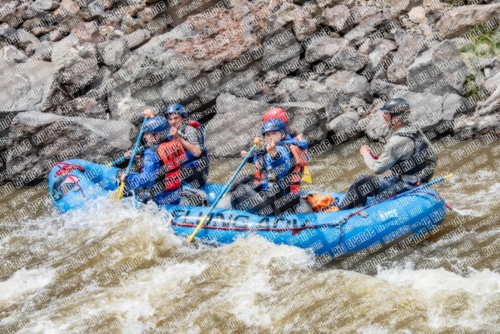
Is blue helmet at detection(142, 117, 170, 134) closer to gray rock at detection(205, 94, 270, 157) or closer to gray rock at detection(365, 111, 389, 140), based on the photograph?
gray rock at detection(205, 94, 270, 157)

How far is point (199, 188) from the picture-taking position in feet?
28.3

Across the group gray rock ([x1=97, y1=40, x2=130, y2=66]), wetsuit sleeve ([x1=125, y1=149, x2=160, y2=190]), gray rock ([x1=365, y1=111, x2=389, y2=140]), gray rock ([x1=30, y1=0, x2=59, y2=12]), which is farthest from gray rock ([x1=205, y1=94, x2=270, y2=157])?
gray rock ([x1=30, y1=0, x2=59, y2=12])

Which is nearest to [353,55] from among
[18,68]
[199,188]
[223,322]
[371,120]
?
[371,120]

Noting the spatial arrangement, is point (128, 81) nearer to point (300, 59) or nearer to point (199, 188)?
point (300, 59)

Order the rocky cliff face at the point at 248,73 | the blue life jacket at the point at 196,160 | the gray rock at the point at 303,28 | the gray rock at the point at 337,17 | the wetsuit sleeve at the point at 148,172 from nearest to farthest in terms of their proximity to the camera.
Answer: the wetsuit sleeve at the point at 148,172
the blue life jacket at the point at 196,160
the rocky cliff face at the point at 248,73
the gray rock at the point at 303,28
the gray rock at the point at 337,17

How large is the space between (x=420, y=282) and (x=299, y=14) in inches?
349

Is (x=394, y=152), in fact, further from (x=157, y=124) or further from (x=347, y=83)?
(x=347, y=83)

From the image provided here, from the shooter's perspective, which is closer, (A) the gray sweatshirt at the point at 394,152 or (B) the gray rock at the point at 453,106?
(A) the gray sweatshirt at the point at 394,152

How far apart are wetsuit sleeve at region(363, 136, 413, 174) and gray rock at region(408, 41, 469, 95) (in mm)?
5210

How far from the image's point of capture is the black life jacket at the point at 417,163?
6918 millimetres

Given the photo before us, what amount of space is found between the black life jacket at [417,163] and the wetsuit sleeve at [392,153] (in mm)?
68

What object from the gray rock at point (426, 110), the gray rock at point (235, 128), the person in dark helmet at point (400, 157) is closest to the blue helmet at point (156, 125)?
the person in dark helmet at point (400, 157)

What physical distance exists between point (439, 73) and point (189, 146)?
18.7 feet

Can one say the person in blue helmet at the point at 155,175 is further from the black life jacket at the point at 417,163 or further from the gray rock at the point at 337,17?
the gray rock at the point at 337,17
